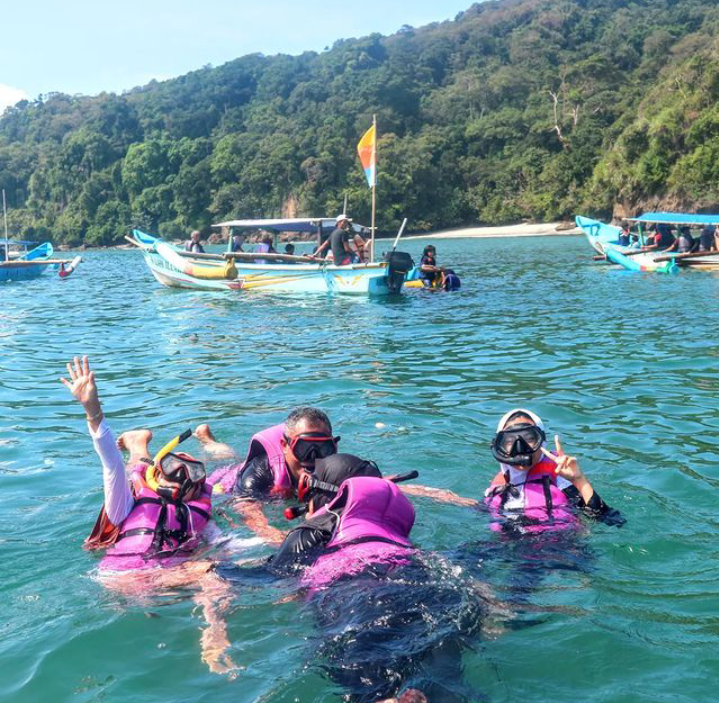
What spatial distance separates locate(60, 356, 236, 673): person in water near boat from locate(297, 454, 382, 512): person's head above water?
744 mm

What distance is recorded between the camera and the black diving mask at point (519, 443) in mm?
5211

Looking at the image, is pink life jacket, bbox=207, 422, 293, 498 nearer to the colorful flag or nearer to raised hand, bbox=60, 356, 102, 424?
raised hand, bbox=60, 356, 102, 424

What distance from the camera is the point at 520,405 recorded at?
30.2 ft

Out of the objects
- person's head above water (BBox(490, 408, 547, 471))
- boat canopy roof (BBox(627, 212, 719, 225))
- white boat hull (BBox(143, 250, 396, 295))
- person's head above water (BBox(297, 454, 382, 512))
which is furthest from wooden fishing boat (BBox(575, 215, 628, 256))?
person's head above water (BBox(297, 454, 382, 512))

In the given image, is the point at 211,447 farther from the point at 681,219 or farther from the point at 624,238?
the point at 624,238

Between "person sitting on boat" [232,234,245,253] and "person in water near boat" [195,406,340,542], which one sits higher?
"person sitting on boat" [232,234,245,253]

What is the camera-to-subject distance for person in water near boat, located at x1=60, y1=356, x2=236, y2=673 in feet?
15.2

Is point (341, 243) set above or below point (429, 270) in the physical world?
above

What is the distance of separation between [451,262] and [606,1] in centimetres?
13492

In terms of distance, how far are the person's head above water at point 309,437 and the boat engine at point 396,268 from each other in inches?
584

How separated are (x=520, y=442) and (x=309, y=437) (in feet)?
4.72

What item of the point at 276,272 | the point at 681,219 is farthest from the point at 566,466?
the point at 681,219

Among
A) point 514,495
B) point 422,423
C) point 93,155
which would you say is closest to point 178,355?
point 422,423

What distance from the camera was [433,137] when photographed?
84.1m
